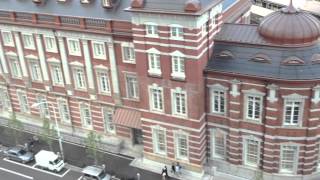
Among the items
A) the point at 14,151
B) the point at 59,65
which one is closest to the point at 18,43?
the point at 59,65

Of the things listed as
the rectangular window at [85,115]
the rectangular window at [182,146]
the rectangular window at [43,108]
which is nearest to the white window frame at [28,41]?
the rectangular window at [43,108]

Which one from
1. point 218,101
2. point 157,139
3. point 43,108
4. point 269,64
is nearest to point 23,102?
point 43,108

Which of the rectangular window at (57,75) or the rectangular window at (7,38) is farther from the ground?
the rectangular window at (7,38)

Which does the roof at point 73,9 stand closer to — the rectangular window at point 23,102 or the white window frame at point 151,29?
the white window frame at point 151,29

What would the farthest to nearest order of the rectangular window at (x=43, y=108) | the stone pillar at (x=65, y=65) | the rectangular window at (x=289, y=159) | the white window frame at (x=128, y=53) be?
the rectangular window at (x=43, y=108) → the stone pillar at (x=65, y=65) → the white window frame at (x=128, y=53) → the rectangular window at (x=289, y=159)

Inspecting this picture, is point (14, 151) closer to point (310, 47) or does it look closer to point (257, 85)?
point (257, 85)

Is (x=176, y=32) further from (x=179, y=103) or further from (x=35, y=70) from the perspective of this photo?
(x=35, y=70)

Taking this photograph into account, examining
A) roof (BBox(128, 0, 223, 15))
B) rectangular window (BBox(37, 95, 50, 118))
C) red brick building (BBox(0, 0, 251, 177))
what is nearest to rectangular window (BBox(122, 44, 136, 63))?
red brick building (BBox(0, 0, 251, 177))
